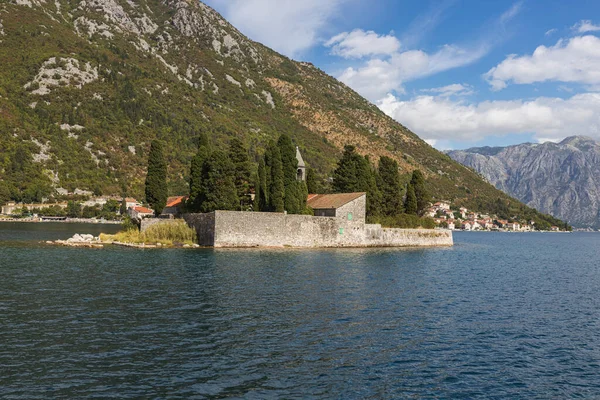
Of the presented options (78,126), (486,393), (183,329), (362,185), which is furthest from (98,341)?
(78,126)

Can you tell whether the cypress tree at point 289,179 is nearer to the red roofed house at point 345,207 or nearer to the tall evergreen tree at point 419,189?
the red roofed house at point 345,207

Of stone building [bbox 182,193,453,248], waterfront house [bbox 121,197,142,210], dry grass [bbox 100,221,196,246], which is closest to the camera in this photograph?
stone building [bbox 182,193,453,248]

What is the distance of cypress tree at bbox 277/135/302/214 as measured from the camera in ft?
187

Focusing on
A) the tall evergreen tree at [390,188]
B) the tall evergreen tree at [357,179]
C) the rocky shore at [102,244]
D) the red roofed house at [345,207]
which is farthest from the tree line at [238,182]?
the rocky shore at [102,244]

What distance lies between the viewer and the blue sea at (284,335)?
13125 millimetres

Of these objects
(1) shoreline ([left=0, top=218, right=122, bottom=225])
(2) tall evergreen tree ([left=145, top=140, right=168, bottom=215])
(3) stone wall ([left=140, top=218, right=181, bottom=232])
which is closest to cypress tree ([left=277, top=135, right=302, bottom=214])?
(3) stone wall ([left=140, top=218, right=181, bottom=232])

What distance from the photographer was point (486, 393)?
1320cm

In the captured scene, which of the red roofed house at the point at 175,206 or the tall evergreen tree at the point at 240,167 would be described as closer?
the tall evergreen tree at the point at 240,167

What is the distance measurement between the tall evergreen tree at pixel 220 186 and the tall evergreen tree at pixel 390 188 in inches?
918

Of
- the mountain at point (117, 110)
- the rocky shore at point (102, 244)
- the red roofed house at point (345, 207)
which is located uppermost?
the mountain at point (117, 110)

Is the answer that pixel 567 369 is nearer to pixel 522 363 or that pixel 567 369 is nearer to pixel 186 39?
pixel 522 363

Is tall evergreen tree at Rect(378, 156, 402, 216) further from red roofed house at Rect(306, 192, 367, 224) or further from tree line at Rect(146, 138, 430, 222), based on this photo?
red roofed house at Rect(306, 192, 367, 224)

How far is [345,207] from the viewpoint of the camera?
195 feet

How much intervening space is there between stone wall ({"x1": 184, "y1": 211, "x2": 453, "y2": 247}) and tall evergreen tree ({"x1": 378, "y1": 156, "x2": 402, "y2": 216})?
197 inches
